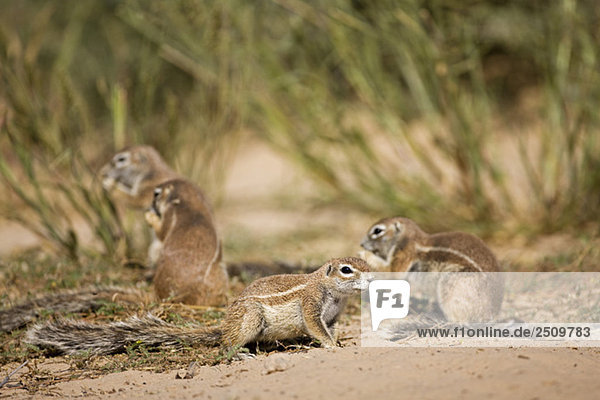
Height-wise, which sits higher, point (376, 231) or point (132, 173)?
point (132, 173)

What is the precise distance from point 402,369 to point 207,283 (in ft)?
6.63

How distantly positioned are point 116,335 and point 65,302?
925mm

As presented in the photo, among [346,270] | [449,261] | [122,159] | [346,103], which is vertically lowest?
[449,261]

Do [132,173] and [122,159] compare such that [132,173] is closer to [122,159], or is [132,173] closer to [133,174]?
[133,174]

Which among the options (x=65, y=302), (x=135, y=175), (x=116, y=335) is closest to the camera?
(x=116, y=335)

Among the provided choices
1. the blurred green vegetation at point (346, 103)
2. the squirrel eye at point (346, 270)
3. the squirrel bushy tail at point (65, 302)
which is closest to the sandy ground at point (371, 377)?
the squirrel eye at point (346, 270)

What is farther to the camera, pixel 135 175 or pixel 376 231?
pixel 135 175

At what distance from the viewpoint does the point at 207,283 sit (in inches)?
198

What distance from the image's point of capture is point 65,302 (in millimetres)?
4953

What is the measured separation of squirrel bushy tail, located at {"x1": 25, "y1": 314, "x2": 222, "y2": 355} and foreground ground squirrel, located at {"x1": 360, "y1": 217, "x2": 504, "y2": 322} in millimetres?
1545

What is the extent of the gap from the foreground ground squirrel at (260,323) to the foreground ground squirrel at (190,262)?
60 centimetres
